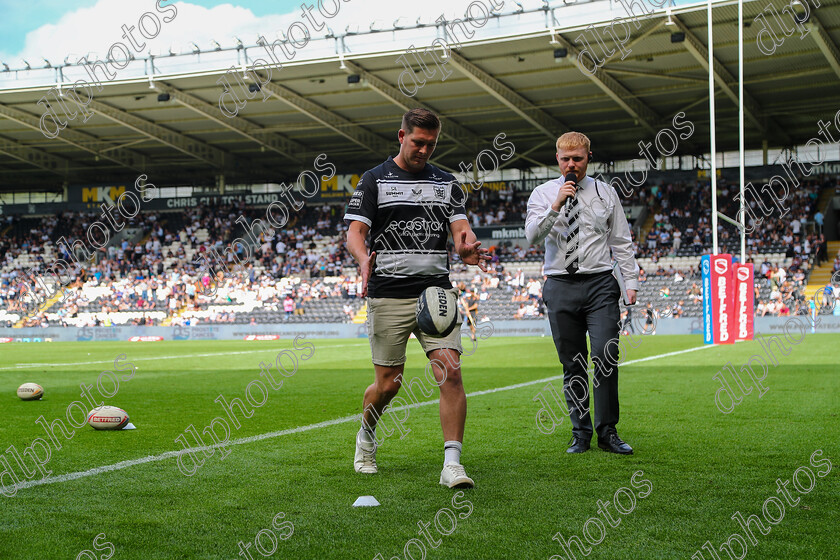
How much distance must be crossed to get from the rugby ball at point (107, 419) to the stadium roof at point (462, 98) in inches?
846

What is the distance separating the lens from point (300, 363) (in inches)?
651

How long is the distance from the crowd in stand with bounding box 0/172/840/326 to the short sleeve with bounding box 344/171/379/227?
25111mm

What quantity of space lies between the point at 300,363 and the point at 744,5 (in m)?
16.3

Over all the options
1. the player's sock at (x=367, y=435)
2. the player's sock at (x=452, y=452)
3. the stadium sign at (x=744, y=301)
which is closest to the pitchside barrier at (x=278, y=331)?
the stadium sign at (x=744, y=301)

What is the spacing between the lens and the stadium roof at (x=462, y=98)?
27.1 metres

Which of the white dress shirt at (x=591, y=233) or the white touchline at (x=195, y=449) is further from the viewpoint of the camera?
the white dress shirt at (x=591, y=233)

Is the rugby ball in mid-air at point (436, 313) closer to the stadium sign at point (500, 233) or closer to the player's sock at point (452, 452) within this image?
the player's sock at point (452, 452)

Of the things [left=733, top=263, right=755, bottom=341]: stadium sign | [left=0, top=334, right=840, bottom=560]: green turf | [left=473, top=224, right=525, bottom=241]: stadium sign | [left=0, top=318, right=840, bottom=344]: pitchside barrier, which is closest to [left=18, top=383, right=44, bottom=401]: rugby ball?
[left=0, top=334, right=840, bottom=560]: green turf

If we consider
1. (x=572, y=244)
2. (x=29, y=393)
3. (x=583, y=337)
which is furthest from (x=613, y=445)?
(x=29, y=393)

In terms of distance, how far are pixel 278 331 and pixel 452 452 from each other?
1095 inches

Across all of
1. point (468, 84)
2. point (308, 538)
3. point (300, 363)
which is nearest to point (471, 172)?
point (468, 84)

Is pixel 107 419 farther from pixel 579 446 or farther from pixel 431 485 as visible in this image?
pixel 579 446

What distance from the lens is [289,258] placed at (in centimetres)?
4025

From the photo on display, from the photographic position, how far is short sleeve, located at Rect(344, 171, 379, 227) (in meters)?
4.84
